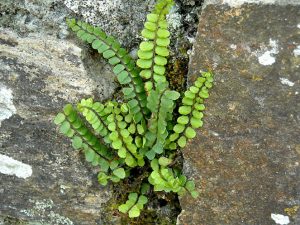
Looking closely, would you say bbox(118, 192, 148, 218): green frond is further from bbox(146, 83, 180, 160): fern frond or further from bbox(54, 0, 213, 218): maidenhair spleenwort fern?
bbox(146, 83, 180, 160): fern frond

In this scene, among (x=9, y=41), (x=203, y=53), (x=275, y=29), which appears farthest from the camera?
(x=9, y=41)

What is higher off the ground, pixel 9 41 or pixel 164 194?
pixel 9 41

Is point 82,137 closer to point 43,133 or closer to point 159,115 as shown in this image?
point 43,133

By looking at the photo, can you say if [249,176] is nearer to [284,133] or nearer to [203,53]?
[284,133]

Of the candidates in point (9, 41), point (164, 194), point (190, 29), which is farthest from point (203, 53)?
point (9, 41)

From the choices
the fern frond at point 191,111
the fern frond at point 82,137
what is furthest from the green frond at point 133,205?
the fern frond at point 191,111

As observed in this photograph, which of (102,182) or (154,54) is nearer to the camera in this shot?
(154,54)

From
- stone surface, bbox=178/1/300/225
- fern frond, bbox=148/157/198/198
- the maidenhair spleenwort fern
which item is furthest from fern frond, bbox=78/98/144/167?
stone surface, bbox=178/1/300/225
